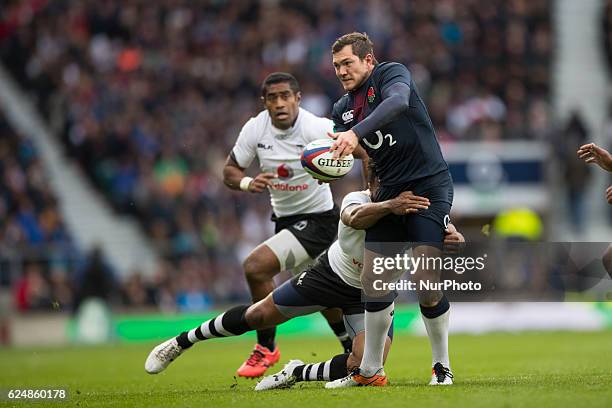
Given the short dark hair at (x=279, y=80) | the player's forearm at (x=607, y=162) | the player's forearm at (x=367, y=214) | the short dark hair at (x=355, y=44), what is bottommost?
the player's forearm at (x=367, y=214)

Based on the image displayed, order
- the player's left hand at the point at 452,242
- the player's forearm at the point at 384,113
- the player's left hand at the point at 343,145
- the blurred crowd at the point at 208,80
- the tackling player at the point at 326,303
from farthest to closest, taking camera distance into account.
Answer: the blurred crowd at the point at 208,80
the tackling player at the point at 326,303
the player's left hand at the point at 452,242
the player's forearm at the point at 384,113
the player's left hand at the point at 343,145

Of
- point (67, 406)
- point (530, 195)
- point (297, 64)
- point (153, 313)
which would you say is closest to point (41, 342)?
point (153, 313)

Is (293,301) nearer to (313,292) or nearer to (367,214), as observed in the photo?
(313,292)

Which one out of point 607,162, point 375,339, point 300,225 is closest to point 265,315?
point 375,339

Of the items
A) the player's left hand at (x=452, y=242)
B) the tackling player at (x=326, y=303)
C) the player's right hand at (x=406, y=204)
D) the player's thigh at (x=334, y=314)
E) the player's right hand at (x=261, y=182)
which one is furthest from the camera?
the player's thigh at (x=334, y=314)

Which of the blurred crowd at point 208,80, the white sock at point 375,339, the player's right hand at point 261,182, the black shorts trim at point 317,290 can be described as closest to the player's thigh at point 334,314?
the player's right hand at point 261,182

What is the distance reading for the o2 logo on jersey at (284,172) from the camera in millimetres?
10758

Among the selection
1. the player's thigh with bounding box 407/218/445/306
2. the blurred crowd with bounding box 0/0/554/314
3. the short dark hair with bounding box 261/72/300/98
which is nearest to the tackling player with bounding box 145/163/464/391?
the player's thigh with bounding box 407/218/445/306

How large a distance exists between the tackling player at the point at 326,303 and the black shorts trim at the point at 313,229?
1.59 m

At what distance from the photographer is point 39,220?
72.1 ft

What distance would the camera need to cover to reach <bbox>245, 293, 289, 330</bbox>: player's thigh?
29.2 ft

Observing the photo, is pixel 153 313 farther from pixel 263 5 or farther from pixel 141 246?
pixel 263 5

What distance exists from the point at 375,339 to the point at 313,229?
7.89 ft

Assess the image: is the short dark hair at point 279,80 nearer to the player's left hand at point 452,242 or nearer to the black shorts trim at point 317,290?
the black shorts trim at point 317,290
